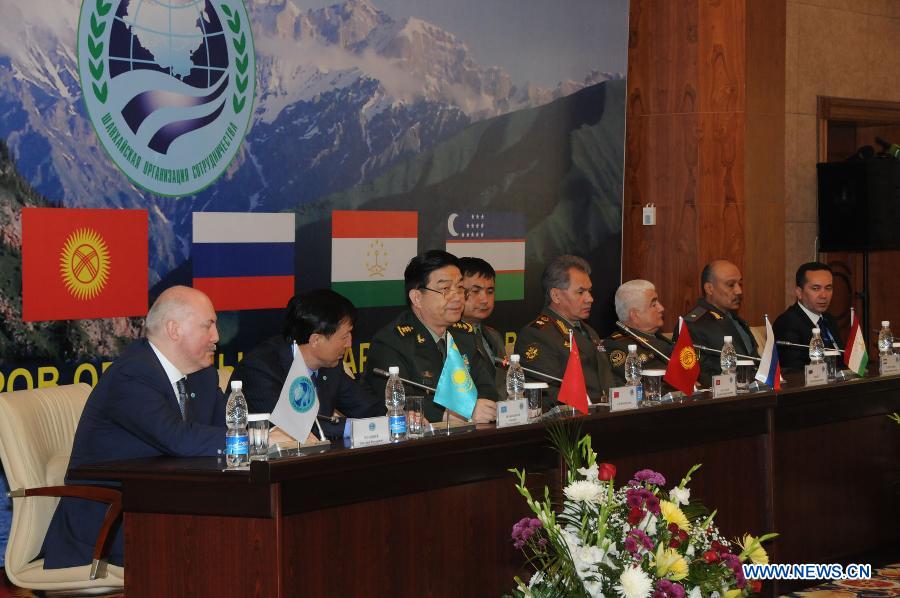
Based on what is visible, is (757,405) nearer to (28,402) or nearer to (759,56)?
(28,402)

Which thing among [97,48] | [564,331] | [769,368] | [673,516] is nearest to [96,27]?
[97,48]

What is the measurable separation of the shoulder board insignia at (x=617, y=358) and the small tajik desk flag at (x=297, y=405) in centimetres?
220

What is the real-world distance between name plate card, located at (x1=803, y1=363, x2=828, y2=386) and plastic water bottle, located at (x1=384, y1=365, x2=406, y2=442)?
2059mm

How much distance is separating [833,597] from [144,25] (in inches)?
136

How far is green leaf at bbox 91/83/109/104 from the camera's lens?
4.78 metres

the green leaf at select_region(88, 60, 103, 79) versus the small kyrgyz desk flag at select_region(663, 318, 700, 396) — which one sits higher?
the green leaf at select_region(88, 60, 103, 79)

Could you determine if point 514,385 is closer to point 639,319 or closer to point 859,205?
point 639,319

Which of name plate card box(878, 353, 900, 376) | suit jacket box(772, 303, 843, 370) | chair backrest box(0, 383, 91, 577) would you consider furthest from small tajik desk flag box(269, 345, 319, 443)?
suit jacket box(772, 303, 843, 370)

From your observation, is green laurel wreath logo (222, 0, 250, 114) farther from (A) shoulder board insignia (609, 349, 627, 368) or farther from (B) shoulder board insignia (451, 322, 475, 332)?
(A) shoulder board insignia (609, 349, 627, 368)

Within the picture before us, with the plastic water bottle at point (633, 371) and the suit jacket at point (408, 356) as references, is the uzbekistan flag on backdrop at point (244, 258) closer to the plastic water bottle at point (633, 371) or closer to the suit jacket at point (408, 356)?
the suit jacket at point (408, 356)

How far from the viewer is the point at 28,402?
3783 millimetres

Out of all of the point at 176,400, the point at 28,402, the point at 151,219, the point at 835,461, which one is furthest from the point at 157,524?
the point at 835,461

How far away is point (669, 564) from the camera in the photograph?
7.68 feet

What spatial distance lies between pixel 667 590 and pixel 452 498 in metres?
1.22
